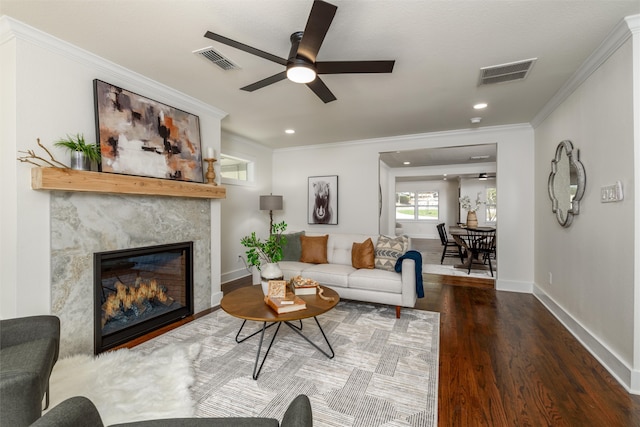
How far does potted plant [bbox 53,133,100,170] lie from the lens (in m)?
2.31

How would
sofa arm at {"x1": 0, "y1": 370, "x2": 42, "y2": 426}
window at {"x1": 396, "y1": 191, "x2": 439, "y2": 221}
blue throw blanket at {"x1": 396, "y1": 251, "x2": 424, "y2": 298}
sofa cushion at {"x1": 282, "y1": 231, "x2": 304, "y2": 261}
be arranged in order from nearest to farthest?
sofa arm at {"x1": 0, "y1": 370, "x2": 42, "y2": 426}
blue throw blanket at {"x1": 396, "y1": 251, "x2": 424, "y2": 298}
sofa cushion at {"x1": 282, "y1": 231, "x2": 304, "y2": 261}
window at {"x1": 396, "y1": 191, "x2": 439, "y2": 221}

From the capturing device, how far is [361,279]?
344cm

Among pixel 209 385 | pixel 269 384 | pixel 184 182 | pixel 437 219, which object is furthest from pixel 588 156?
pixel 437 219

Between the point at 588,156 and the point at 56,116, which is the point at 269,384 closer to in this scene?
the point at 56,116

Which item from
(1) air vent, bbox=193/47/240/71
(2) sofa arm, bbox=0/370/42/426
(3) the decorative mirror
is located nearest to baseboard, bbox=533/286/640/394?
(3) the decorative mirror

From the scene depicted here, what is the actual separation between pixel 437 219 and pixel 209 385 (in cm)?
1112

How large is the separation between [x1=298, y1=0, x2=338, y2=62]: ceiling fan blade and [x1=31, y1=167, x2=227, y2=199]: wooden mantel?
1922 millimetres

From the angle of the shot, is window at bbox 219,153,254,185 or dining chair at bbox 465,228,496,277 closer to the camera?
window at bbox 219,153,254,185

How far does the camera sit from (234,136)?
16.5 feet

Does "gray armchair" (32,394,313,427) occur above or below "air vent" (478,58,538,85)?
below

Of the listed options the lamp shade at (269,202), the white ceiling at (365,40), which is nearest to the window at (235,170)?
the lamp shade at (269,202)

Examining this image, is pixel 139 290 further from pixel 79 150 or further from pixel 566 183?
pixel 566 183

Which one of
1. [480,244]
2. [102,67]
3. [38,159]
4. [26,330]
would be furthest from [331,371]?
[480,244]

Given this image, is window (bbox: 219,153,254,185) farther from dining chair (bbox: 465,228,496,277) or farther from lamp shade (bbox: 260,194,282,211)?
dining chair (bbox: 465,228,496,277)
